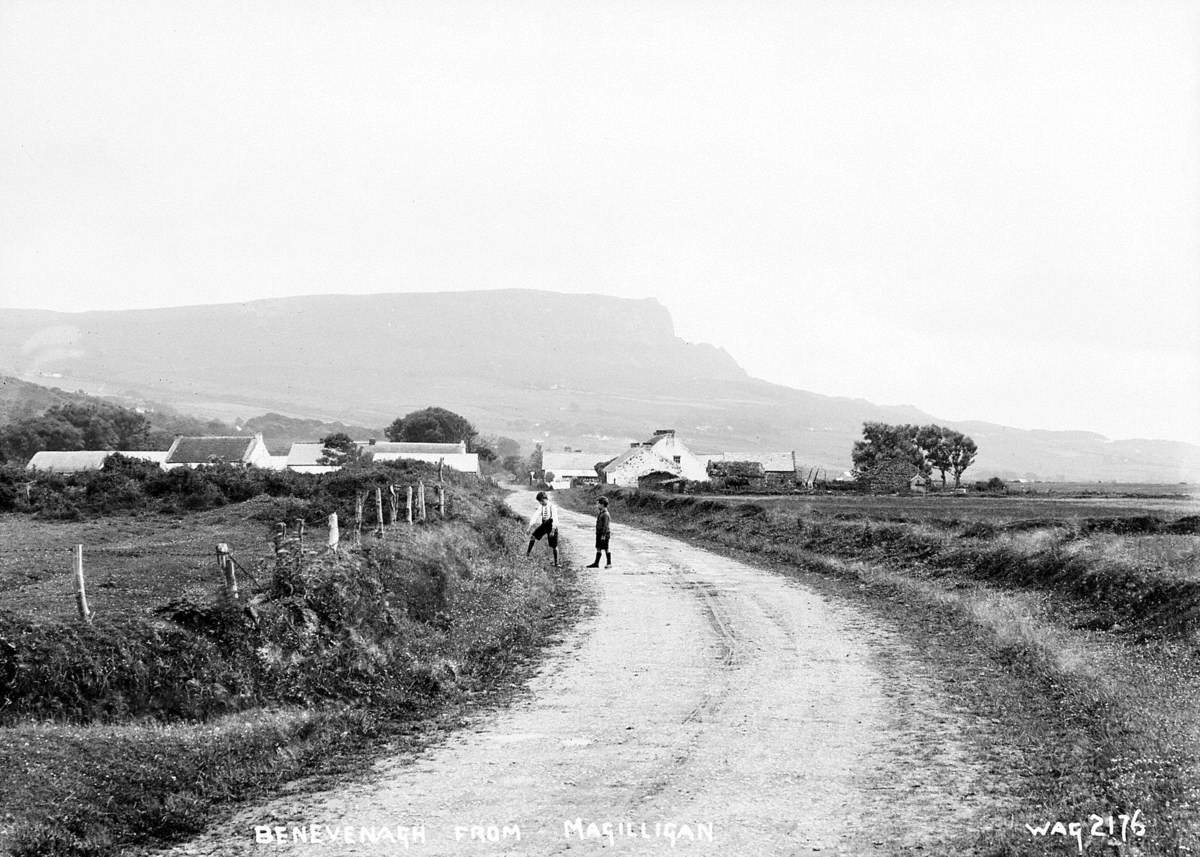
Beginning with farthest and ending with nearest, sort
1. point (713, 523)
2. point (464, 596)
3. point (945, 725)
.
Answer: point (713, 523), point (464, 596), point (945, 725)

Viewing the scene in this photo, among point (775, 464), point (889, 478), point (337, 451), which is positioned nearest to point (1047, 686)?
point (889, 478)

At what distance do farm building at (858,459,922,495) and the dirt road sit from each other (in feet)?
223

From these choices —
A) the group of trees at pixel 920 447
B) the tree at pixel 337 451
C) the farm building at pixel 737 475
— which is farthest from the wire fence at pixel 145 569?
the group of trees at pixel 920 447

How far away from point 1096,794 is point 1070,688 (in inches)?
179

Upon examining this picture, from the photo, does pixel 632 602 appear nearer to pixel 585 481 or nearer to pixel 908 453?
pixel 908 453

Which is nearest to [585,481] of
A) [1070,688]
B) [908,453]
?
[908,453]

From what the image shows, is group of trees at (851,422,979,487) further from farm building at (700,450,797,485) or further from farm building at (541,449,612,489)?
farm building at (541,449,612,489)

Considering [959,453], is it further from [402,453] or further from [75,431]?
[75,431]

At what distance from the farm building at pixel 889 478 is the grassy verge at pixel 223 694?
6777 centimetres

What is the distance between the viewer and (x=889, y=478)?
82625mm

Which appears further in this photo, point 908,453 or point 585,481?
point 585,481

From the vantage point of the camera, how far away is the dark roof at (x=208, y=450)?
298ft

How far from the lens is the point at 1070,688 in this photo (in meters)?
12.6

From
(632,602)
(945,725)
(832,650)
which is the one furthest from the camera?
(632,602)
